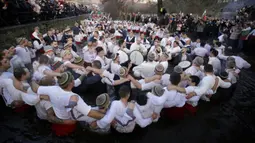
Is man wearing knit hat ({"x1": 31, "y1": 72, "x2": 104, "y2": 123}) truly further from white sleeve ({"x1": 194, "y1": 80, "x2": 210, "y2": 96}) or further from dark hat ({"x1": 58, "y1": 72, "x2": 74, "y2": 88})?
white sleeve ({"x1": 194, "y1": 80, "x2": 210, "y2": 96})

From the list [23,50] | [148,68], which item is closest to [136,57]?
[148,68]

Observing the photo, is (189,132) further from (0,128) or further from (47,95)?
(0,128)

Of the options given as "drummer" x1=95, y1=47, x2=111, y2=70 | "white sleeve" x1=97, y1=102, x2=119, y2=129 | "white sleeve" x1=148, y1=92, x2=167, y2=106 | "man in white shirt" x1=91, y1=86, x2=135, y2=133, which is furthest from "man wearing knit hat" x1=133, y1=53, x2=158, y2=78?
"white sleeve" x1=97, y1=102, x2=119, y2=129

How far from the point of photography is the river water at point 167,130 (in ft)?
11.1

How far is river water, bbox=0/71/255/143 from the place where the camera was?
339 cm

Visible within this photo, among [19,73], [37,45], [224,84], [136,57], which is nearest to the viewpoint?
[19,73]

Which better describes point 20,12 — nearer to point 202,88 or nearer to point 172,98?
point 172,98

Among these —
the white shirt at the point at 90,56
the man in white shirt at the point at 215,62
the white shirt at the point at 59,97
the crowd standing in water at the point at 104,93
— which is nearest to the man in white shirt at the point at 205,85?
the crowd standing in water at the point at 104,93

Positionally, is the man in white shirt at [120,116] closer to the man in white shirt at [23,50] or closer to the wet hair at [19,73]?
the wet hair at [19,73]

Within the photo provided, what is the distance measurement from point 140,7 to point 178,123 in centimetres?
4917

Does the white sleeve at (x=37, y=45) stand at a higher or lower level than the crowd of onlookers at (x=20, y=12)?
lower

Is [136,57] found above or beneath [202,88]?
beneath

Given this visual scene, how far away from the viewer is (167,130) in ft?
12.1

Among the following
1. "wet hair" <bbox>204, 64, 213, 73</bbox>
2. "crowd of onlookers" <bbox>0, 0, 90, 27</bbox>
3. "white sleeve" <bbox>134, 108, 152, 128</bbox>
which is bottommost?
"white sleeve" <bbox>134, 108, 152, 128</bbox>
